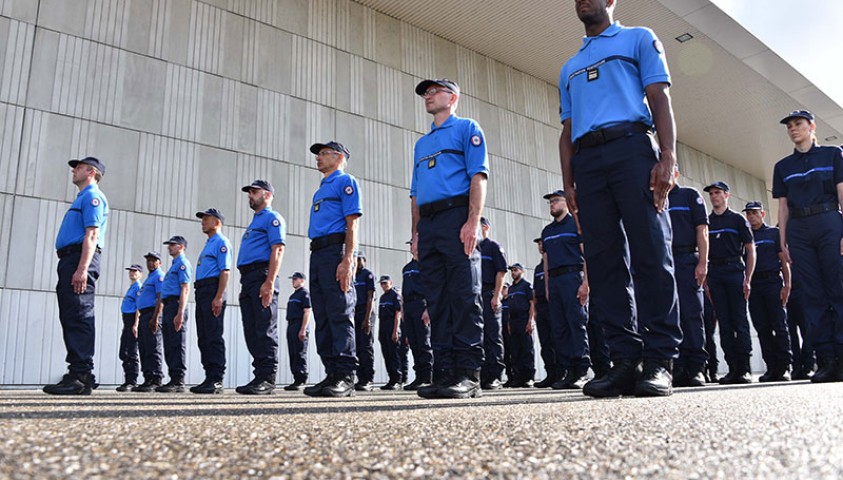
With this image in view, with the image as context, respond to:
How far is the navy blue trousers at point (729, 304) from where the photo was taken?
478cm

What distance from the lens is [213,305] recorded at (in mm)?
4867

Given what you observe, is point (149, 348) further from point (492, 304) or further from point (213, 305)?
point (492, 304)

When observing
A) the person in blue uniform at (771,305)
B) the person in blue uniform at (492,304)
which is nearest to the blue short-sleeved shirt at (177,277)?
the person in blue uniform at (492,304)

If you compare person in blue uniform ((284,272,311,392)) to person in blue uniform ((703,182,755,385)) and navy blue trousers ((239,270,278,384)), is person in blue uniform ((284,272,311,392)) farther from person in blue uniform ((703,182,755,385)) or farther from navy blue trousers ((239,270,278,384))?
person in blue uniform ((703,182,755,385))

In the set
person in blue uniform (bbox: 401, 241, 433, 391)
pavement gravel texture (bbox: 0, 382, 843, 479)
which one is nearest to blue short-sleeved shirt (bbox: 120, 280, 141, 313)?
person in blue uniform (bbox: 401, 241, 433, 391)

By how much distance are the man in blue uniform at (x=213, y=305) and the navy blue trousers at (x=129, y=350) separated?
8.39 feet

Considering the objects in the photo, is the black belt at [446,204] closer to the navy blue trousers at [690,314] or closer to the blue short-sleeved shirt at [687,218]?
the navy blue trousers at [690,314]

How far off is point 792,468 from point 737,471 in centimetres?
7

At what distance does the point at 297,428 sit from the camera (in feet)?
3.68

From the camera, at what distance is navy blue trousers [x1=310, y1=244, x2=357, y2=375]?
3.59 m

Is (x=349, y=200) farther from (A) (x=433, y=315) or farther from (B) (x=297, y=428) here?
(B) (x=297, y=428)

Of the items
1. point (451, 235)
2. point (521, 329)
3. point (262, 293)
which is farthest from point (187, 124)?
point (451, 235)

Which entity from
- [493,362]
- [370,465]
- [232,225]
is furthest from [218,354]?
[370,465]

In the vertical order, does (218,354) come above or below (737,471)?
above
